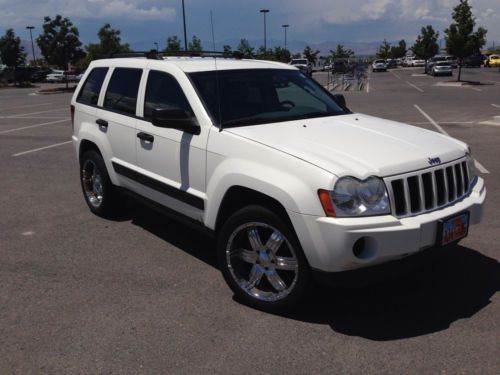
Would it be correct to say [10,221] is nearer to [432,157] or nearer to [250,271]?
[250,271]

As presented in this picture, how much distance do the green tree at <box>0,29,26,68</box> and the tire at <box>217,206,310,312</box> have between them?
175 ft

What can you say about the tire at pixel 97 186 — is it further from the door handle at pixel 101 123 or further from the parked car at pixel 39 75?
the parked car at pixel 39 75

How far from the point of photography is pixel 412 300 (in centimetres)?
393

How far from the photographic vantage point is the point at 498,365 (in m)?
3.07

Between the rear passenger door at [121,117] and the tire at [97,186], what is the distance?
0.36 meters

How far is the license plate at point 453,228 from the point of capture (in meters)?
3.44

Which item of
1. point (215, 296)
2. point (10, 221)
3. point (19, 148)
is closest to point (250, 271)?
point (215, 296)

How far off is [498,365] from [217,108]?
270 centimetres

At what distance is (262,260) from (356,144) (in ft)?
3.51

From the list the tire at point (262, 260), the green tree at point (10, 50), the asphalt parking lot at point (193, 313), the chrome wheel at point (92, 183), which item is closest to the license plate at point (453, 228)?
the asphalt parking lot at point (193, 313)

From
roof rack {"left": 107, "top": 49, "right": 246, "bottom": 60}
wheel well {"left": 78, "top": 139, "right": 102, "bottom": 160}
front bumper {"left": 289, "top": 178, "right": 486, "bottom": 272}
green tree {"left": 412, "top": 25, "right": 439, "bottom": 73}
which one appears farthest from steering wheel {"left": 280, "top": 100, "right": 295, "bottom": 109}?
green tree {"left": 412, "top": 25, "right": 439, "bottom": 73}

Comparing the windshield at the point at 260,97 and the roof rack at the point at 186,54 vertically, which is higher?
the roof rack at the point at 186,54

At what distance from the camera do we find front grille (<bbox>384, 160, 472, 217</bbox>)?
3.36 m

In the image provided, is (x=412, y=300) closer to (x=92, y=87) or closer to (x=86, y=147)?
(x=86, y=147)
